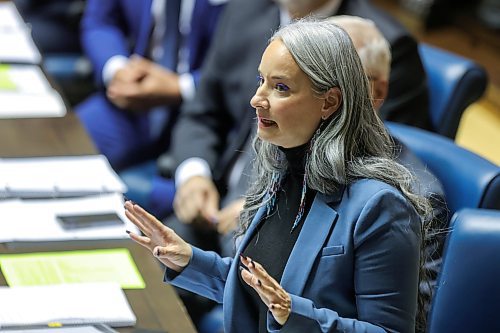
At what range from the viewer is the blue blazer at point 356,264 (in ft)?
5.60

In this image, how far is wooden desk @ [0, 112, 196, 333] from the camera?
81.7 inches

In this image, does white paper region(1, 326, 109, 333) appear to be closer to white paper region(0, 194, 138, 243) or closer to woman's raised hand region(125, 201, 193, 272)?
woman's raised hand region(125, 201, 193, 272)

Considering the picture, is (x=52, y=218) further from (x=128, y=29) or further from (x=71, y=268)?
(x=128, y=29)

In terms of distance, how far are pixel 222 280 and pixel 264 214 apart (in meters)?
0.15

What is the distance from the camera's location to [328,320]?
5.53 ft

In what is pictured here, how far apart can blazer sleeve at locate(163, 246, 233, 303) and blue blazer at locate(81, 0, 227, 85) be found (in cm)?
169

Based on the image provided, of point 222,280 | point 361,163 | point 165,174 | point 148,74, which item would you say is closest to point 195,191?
point 165,174

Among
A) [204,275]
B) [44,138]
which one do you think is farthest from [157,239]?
[44,138]

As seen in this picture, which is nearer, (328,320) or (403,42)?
(328,320)

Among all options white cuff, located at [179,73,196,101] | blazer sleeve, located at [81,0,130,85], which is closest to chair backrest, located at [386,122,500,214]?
white cuff, located at [179,73,196,101]

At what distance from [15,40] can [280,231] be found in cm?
220

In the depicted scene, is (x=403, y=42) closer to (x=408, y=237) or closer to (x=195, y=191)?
(x=195, y=191)

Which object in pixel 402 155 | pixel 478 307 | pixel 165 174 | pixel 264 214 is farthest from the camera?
pixel 165 174

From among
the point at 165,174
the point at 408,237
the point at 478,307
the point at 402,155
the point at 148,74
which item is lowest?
the point at 165,174
